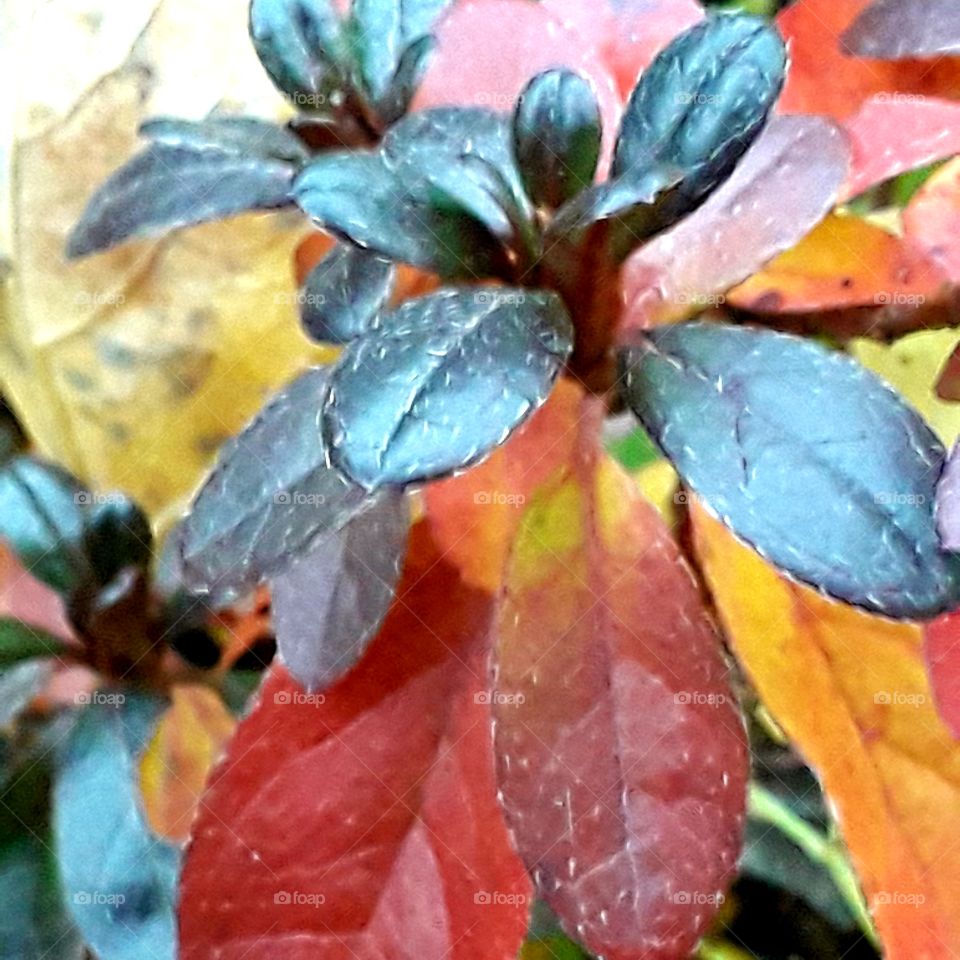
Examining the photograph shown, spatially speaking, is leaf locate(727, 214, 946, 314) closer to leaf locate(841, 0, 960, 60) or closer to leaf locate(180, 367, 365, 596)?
leaf locate(841, 0, 960, 60)

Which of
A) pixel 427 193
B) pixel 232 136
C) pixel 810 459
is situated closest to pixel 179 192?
pixel 232 136

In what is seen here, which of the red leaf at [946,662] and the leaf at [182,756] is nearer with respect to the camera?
the red leaf at [946,662]

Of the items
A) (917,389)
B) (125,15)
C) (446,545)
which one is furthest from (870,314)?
(125,15)

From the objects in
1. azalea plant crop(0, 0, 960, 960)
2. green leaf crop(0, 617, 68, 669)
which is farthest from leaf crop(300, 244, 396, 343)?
green leaf crop(0, 617, 68, 669)

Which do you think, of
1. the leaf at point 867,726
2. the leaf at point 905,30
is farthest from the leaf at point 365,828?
the leaf at point 905,30

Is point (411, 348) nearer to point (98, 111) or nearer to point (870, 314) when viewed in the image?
point (870, 314)

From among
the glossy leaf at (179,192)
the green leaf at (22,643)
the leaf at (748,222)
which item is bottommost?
the green leaf at (22,643)

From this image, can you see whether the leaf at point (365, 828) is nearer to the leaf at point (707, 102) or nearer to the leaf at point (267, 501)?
the leaf at point (267, 501)
